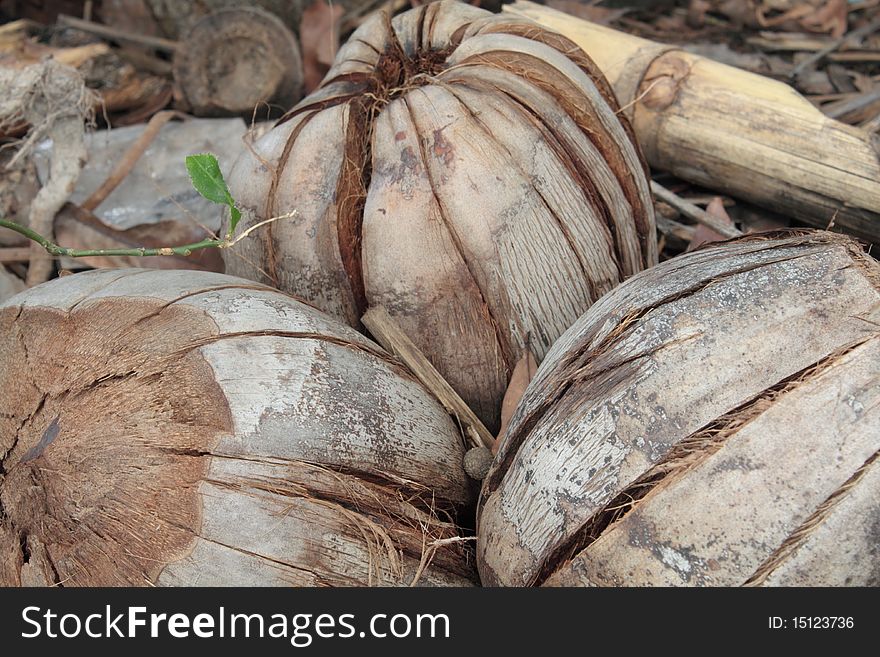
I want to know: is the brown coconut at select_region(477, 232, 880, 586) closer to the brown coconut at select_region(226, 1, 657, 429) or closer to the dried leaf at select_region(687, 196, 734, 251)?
the brown coconut at select_region(226, 1, 657, 429)

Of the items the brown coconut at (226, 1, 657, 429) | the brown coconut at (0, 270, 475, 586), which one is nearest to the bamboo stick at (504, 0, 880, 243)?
the brown coconut at (226, 1, 657, 429)

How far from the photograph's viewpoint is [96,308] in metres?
1.42

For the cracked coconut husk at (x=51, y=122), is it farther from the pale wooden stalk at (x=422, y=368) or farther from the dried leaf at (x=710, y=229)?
the dried leaf at (x=710, y=229)

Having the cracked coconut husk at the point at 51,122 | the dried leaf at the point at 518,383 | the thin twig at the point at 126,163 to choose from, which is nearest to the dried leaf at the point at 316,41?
the thin twig at the point at 126,163

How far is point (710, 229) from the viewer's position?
7.30 feet

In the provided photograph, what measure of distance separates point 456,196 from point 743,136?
1.07m

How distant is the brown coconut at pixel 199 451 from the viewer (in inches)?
49.6

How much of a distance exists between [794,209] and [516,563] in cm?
135

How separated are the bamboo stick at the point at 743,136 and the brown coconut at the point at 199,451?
111cm

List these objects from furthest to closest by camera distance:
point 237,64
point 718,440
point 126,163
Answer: point 237,64
point 126,163
point 718,440

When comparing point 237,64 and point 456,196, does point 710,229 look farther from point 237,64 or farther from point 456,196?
point 237,64

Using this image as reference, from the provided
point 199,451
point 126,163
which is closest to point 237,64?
point 126,163

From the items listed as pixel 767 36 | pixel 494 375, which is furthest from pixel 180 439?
pixel 767 36
